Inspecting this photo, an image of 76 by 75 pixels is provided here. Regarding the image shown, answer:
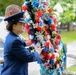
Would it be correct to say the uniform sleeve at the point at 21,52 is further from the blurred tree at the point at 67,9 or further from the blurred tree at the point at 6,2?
the blurred tree at the point at 6,2

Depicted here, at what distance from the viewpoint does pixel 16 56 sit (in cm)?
299

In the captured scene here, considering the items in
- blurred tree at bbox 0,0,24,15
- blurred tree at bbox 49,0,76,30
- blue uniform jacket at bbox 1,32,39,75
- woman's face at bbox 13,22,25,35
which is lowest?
blue uniform jacket at bbox 1,32,39,75

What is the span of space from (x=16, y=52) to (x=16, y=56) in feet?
0.15

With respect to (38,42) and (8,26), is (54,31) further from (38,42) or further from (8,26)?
(8,26)

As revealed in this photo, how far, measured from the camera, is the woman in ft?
9.78

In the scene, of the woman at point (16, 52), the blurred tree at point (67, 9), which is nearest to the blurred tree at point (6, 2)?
the blurred tree at point (67, 9)

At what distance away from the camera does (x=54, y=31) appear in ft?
11.9

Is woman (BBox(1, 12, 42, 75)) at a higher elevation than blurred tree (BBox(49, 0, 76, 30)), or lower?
lower

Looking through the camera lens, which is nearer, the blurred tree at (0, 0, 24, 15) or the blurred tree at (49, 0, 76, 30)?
the blurred tree at (49, 0, 76, 30)

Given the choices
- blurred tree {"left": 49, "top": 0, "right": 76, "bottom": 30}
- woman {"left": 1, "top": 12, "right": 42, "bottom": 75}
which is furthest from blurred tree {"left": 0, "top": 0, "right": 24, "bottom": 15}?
woman {"left": 1, "top": 12, "right": 42, "bottom": 75}

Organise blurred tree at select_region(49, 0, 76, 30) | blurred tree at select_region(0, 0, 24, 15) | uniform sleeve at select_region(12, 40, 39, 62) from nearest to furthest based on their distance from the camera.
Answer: uniform sleeve at select_region(12, 40, 39, 62) → blurred tree at select_region(49, 0, 76, 30) → blurred tree at select_region(0, 0, 24, 15)

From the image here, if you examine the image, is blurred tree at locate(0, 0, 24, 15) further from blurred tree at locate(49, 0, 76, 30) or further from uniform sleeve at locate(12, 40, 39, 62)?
uniform sleeve at locate(12, 40, 39, 62)

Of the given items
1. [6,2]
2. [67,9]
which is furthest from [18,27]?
[6,2]

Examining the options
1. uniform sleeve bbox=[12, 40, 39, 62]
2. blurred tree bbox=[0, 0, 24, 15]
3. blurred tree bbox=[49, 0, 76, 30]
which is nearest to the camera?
uniform sleeve bbox=[12, 40, 39, 62]
